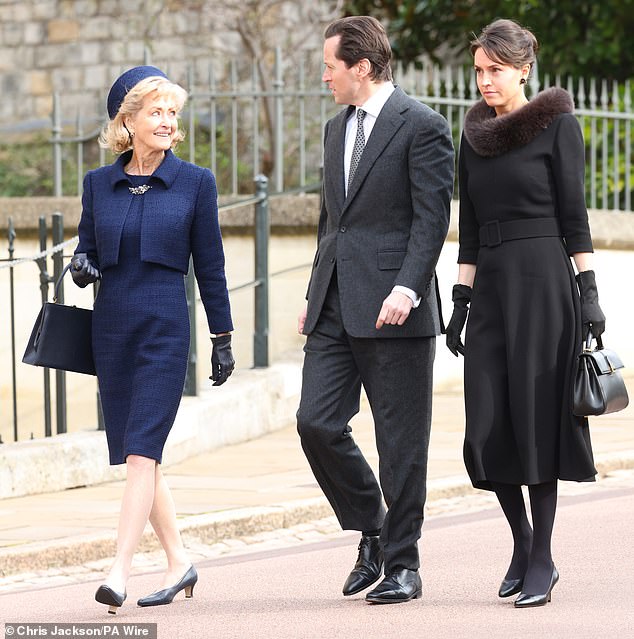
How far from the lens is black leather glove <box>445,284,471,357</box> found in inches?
213

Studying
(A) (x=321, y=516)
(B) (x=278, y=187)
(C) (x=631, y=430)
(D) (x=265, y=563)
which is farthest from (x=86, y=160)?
(D) (x=265, y=563)

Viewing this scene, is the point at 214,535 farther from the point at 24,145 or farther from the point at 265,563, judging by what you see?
the point at 24,145

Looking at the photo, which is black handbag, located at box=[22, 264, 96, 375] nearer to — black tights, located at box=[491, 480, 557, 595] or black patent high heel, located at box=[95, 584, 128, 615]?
black patent high heel, located at box=[95, 584, 128, 615]

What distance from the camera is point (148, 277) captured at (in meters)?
5.54

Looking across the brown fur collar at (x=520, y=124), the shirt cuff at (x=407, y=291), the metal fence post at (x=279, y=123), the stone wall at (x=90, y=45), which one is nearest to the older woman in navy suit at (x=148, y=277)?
the shirt cuff at (x=407, y=291)

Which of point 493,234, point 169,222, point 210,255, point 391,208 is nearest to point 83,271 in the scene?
point 169,222

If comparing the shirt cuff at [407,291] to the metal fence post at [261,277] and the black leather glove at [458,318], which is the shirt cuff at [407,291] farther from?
the metal fence post at [261,277]

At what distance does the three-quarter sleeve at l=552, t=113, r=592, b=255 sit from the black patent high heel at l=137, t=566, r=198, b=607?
66.2 inches

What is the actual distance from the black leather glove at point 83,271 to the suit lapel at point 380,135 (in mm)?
883

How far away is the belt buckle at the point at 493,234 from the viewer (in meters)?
5.40

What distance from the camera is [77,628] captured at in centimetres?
525

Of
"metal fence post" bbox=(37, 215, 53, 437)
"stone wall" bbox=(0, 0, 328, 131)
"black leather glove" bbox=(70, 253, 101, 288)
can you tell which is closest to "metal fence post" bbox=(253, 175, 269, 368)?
"metal fence post" bbox=(37, 215, 53, 437)

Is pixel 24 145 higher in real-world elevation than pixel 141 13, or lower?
lower

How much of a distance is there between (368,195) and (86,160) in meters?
10.1
